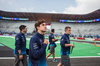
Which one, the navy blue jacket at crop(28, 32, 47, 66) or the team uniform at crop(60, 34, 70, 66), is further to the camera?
the team uniform at crop(60, 34, 70, 66)

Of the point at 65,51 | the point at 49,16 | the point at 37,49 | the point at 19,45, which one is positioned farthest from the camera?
the point at 49,16

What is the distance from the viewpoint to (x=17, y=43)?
2818 mm

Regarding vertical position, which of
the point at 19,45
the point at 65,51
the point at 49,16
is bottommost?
the point at 65,51

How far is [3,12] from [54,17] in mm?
32154

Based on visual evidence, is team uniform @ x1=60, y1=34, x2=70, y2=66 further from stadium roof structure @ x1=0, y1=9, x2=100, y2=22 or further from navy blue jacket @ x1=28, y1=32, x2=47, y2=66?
stadium roof structure @ x1=0, y1=9, x2=100, y2=22

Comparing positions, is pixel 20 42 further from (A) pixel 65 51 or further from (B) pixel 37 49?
(A) pixel 65 51

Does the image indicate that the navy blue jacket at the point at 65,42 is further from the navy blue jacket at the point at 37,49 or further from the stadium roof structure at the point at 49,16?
the stadium roof structure at the point at 49,16

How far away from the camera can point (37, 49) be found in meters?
1.60

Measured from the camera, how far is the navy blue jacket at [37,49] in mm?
1582

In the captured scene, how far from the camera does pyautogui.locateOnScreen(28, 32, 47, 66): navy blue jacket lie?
158 centimetres

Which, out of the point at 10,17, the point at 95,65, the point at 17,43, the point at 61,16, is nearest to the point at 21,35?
the point at 17,43

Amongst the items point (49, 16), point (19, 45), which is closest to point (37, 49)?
point (19, 45)

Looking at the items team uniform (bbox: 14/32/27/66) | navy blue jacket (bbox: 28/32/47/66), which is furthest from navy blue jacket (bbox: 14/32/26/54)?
navy blue jacket (bbox: 28/32/47/66)

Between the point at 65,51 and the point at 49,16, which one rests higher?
the point at 49,16
